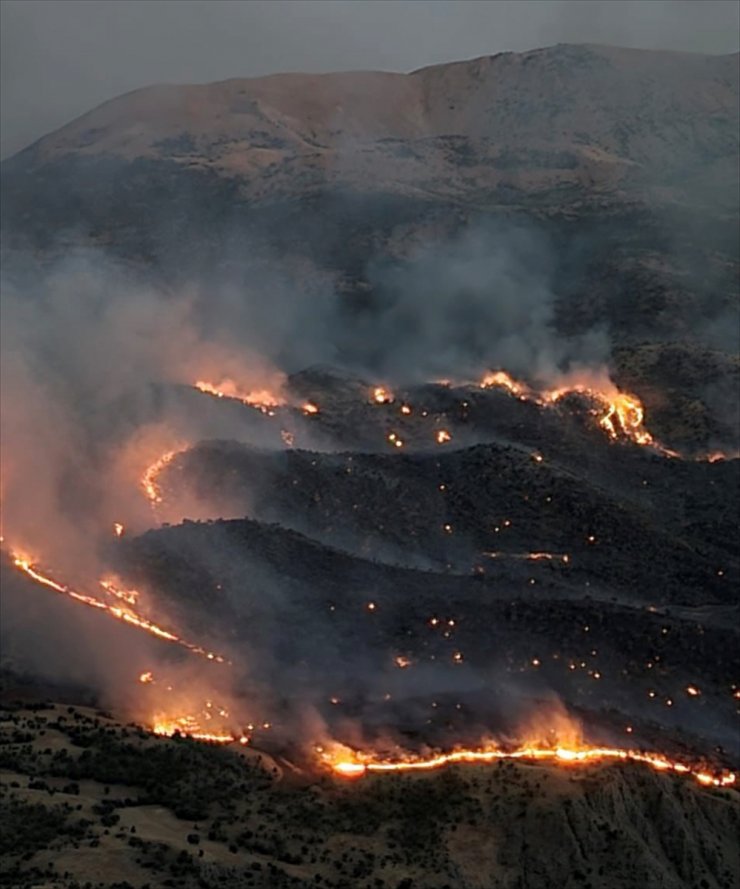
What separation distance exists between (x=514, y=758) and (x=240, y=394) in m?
44.5

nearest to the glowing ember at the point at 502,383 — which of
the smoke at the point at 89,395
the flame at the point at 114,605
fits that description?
the smoke at the point at 89,395

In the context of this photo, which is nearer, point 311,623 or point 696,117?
point 311,623

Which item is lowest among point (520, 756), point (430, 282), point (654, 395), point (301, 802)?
point (301, 802)

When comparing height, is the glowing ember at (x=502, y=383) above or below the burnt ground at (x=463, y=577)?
above

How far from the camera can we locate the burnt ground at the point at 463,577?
45188mm

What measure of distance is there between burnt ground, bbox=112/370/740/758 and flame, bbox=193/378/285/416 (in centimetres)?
688

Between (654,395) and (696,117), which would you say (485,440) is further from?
(696,117)

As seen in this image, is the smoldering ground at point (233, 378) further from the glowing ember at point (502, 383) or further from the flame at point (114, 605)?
the glowing ember at point (502, 383)

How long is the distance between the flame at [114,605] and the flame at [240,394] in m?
22.8

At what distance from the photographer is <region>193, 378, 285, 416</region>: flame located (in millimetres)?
76375

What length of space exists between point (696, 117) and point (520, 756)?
11059 centimetres

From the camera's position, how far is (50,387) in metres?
74.1

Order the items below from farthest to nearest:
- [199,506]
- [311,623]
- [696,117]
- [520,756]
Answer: [696,117]
[199,506]
[311,623]
[520,756]

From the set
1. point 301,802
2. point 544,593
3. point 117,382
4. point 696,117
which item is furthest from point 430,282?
point 301,802
